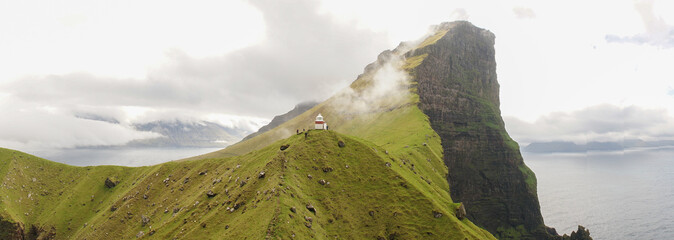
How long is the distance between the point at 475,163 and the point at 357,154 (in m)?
145

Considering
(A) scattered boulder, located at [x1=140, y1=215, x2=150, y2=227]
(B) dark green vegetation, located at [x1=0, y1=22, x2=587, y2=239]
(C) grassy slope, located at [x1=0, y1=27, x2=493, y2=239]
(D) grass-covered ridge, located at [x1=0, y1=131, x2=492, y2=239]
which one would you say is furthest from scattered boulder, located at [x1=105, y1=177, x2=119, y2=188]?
(A) scattered boulder, located at [x1=140, y1=215, x2=150, y2=227]

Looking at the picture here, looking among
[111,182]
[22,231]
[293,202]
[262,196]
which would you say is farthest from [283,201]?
[22,231]

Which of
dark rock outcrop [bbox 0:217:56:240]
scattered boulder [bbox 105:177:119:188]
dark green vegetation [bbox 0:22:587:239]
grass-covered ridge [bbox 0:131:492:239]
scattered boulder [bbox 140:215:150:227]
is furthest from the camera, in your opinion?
scattered boulder [bbox 105:177:119:188]

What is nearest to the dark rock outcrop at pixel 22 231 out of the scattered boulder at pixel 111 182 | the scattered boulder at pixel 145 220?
the scattered boulder at pixel 111 182

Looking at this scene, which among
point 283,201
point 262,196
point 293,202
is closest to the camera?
point 283,201

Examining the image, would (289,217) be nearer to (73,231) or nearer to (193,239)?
(193,239)

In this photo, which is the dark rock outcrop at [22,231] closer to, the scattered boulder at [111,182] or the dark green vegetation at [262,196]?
the dark green vegetation at [262,196]

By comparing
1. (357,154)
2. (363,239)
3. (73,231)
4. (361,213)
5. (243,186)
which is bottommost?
(73,231)

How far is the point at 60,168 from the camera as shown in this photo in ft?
503

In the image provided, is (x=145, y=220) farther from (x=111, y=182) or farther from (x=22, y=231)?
(x=22, y=231)

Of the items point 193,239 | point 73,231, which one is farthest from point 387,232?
point 73,231

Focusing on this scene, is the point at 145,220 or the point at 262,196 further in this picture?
the point at 145,220

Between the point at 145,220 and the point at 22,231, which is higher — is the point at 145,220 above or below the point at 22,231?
above

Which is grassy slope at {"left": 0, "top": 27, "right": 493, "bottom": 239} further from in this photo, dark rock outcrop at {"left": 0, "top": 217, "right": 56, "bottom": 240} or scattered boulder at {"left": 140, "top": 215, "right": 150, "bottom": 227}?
dark rock outcrop at {"left": 0, "top": 217, "right": 56, "bottom": 240}
